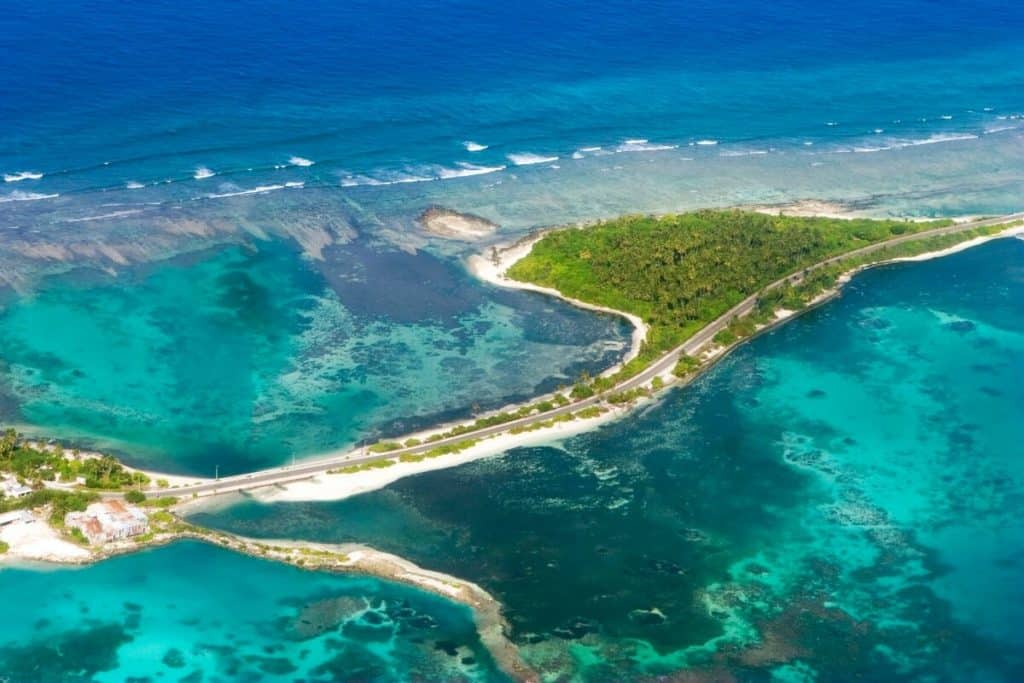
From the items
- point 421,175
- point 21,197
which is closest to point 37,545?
point 21,197

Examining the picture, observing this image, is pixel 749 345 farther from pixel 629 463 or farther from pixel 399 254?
pixel 399 254

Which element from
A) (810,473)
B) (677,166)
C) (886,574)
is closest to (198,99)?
(677,166)

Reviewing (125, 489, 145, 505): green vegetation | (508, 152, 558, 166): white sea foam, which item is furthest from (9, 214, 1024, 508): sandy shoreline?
(508, 152, 558, 166): white sea foam

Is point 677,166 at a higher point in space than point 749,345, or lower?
higher

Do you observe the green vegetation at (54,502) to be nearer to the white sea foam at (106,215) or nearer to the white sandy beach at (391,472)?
the white sandy beach at (391,472)

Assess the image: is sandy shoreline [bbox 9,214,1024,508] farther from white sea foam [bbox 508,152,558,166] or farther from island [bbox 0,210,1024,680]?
white sea foam [bbox 508,152,558,166]

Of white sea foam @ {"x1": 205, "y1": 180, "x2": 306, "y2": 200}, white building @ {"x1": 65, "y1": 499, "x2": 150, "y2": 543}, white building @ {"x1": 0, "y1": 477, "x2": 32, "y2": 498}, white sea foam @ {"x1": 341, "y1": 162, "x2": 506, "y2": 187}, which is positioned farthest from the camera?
white sea foam @ {"x1": 341, "y1": 162, "x2": 506, "y2": 187}

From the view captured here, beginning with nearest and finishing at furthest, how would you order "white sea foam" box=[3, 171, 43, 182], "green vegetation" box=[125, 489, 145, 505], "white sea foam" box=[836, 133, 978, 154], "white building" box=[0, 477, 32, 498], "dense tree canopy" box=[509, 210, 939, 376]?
"white building" box=[0, 477, 32, 498] < "green vegetation" box=[125, 489, 145, 505] < "dense tree canopy" box=[509, 210, 939, 376] < "white sea foam" box=[3, 171, 43, 182] < "white sea foam" box=[836, 133, 978, 154]
